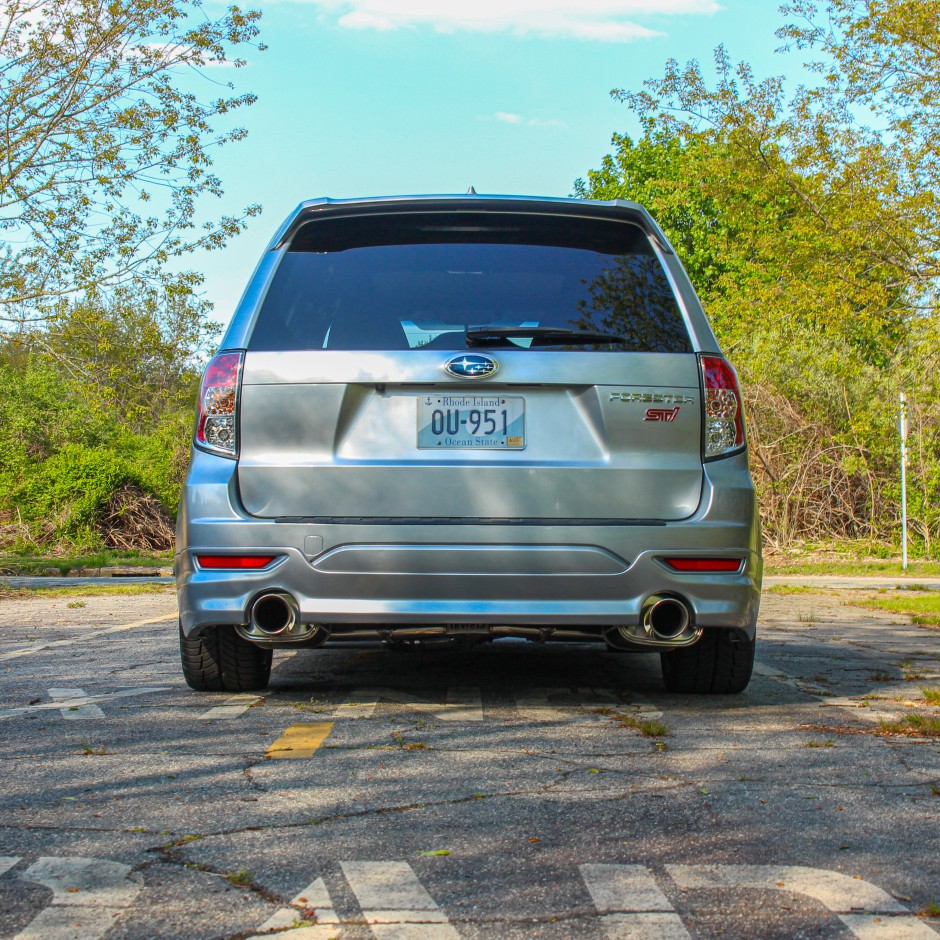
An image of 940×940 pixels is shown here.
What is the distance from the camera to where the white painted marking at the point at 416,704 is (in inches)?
205

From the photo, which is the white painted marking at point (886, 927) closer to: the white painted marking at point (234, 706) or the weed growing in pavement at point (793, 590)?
the white painted marking at point (234, 706)

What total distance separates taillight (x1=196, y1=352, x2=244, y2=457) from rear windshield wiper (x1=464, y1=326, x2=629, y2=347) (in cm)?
91

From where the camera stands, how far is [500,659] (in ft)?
24.2

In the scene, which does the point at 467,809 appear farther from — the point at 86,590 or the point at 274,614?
the point at 86,590

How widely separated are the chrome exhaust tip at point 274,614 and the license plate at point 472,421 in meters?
0.78

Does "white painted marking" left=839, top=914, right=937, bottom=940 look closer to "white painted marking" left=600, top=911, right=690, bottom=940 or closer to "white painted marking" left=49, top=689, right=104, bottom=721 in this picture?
"white painted marking" left=600, top=911, right=690, bottom=940

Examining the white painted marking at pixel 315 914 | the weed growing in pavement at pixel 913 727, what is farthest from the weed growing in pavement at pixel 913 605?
the white painted marking at pixel 315 914

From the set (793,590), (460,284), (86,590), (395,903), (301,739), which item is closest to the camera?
(395,903)

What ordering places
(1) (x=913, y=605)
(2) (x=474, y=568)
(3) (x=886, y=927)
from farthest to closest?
1. (1) (x=913, y=605)
2. (2) (x=474, y=568)
3. (3) (x=886, y=927)

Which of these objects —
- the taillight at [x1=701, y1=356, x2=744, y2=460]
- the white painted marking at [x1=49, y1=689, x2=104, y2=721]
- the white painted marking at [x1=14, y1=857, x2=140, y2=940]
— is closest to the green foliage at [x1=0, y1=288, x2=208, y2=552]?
the white painted marking at [x1=49, y1=689, x2=104, y2=721]

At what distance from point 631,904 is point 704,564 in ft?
7.87

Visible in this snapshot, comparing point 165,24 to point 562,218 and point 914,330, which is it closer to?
point 914,330

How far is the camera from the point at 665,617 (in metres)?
5.10

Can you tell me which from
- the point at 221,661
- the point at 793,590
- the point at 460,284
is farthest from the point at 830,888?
the point at 793,590
